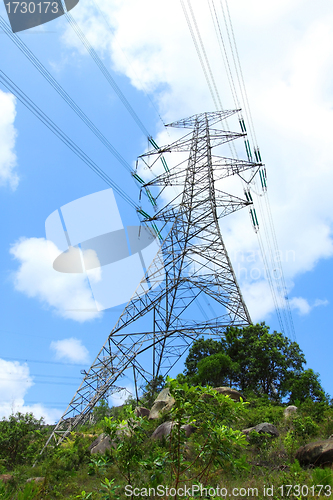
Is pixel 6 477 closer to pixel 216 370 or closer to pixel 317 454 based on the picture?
pixel 317 454

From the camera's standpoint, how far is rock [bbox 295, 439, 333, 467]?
814 centimetres

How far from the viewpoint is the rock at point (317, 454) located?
814 cm

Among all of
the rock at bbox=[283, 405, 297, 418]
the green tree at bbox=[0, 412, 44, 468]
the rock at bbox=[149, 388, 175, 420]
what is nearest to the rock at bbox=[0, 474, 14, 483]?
the green tree at bbox=[0, 412, 44, 468]

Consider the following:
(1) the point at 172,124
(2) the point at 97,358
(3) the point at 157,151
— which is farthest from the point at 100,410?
(1) the point at 172,124

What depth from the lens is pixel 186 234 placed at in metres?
20.5

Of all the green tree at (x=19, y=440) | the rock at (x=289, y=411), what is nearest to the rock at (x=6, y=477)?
the green tree at (x=19, y=440)

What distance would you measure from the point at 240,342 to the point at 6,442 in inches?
578

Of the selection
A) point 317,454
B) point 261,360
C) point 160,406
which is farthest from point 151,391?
point 317,454

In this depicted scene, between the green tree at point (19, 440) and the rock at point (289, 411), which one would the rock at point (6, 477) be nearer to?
the green tree at point (19, 440)

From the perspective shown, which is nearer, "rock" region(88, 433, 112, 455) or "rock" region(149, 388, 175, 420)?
"rock" region(88, 433, 112, 455)

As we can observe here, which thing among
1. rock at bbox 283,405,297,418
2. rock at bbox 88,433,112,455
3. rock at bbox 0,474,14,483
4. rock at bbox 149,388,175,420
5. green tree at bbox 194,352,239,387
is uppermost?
green tree at bbox 194,352,239,387

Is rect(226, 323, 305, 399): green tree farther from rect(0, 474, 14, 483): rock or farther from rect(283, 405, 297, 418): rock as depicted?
rect(0, 474, 14, 483): rock

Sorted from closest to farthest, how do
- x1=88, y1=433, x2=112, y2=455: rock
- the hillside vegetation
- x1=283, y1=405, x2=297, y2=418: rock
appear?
the hillside vegetation
x1=88, y1=433, x2=112, y2=455: rock
x1=283, y1=405, x2=297, y2=418: rock

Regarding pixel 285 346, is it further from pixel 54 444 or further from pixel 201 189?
pixel 54 444
